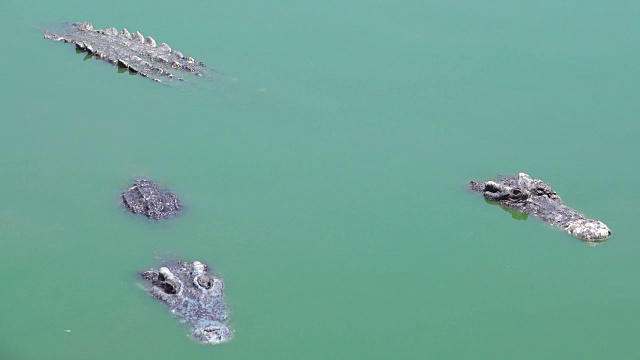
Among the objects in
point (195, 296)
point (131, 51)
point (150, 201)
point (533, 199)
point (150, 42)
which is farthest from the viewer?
point (150, 42)

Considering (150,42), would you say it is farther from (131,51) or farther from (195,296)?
(195,296)

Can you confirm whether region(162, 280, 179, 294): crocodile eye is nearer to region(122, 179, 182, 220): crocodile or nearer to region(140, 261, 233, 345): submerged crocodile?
region(140, 261, 233, 345): submerged crocodile

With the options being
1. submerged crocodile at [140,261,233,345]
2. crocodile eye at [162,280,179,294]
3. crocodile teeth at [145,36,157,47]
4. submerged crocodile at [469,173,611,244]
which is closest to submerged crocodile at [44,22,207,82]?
crocodile teeth at [145,36,157,47]

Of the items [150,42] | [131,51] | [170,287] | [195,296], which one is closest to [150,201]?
[170,287]

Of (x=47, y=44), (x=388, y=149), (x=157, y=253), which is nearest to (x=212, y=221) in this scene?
(x=157, y=253)

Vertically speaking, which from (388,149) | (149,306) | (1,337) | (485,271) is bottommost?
(1,337)

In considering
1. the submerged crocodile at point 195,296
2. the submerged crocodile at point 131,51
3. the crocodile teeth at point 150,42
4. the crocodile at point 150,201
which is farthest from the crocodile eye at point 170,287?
the crocodile teeth at point 150,42

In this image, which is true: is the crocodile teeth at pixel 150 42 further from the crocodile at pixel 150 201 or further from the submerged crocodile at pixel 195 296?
the submerged crocodile at pixel 195 296

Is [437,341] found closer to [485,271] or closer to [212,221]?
[485,271]
